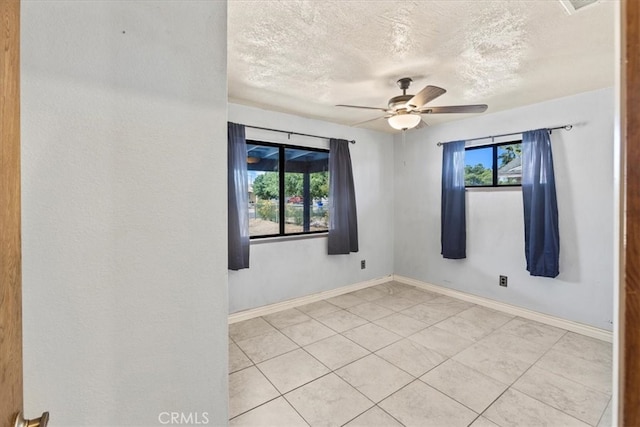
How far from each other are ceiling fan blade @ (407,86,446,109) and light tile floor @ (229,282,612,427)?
2.13m

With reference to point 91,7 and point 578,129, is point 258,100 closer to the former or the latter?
point 91,7

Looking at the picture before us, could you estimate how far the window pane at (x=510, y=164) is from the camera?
3.40m

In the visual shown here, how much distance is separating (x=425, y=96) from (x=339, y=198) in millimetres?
1963

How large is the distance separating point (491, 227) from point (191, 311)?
144 inches

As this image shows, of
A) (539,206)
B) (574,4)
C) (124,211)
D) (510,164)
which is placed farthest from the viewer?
(510,164)

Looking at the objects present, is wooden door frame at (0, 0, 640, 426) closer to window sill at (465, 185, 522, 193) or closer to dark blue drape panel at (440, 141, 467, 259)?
window sill at (465, 185, 522, 193)

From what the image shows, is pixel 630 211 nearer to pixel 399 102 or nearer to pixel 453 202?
pixel 399 102

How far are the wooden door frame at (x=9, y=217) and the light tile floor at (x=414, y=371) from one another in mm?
1588

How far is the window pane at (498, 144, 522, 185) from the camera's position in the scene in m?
3.40

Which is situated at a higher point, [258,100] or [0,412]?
[258,100]

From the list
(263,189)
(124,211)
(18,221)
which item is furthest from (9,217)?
(263,189)

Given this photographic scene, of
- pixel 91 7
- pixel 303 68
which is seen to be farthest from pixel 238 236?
pixel 91 7

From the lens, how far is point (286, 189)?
12.2ft

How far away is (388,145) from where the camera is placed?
4.68 meters
